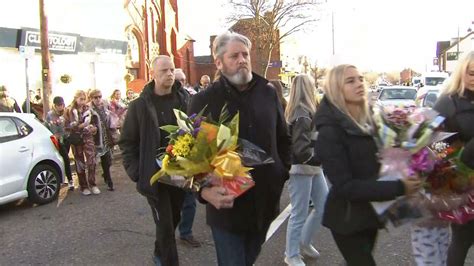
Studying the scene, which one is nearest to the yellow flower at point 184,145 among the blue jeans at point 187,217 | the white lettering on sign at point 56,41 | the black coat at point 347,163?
the black coat at point 347,163

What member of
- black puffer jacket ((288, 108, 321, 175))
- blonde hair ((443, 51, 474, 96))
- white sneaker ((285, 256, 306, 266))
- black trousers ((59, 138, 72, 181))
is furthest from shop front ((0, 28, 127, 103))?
blonde hair ((443, 51, 474, 96))

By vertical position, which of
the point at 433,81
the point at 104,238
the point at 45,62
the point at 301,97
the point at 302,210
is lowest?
the point at 104,238

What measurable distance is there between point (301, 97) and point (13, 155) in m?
4.77

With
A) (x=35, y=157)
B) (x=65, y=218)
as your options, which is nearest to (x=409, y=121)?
(x=65, y=218)

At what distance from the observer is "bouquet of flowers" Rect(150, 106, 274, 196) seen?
266cm

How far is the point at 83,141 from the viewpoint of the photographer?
8547 mm

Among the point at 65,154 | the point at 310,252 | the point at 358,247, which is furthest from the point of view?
the point at 65,154

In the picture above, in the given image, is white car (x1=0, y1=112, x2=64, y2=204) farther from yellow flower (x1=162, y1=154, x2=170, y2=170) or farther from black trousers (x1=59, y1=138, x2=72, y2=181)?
yellow flower (x1=162, y1=154, x2=170, y2=170)

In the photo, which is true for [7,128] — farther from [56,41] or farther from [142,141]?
[56,41]

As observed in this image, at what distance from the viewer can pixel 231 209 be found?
297cm

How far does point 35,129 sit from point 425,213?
6.63 metres

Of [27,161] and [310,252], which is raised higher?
[27,161]

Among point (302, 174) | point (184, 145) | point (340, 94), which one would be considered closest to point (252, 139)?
point (184, 145)

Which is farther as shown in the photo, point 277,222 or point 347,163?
point 277,222
